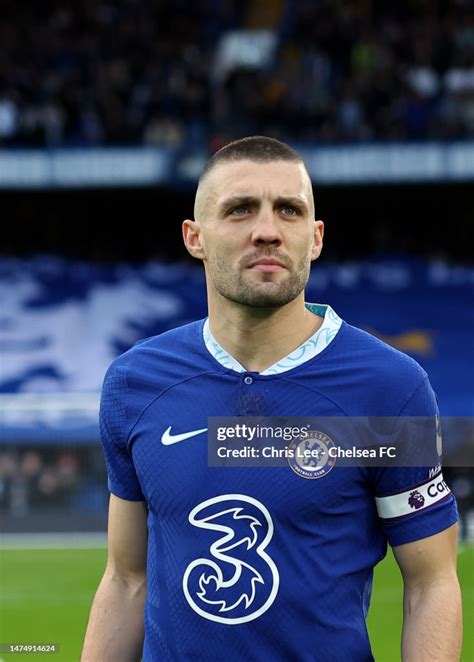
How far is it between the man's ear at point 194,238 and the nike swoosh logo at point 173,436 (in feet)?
1.37

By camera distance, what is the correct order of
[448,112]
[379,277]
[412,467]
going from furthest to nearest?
[379,277], [448,112], [412,467]

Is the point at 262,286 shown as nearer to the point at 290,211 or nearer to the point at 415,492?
the point at 290,211

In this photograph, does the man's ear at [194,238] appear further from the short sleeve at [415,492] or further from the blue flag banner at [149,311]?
the blue flag banner at [149,311]

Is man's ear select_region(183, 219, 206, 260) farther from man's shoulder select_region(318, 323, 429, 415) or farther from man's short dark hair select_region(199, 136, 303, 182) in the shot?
man's shoulder select_region(318, 323, 429, 415)

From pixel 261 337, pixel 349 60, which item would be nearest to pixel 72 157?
pixel 349 60

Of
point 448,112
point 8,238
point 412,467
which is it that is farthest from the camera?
point 8,238

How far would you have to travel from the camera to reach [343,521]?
292 cm

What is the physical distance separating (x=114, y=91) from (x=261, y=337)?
19.2m

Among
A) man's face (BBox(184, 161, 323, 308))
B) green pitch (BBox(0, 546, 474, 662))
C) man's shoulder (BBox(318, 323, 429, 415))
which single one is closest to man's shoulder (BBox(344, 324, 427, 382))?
man's shoulder (BBox(318, 323, 429, 415))

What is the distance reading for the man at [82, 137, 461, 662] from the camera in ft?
9.47

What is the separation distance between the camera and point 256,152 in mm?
3037

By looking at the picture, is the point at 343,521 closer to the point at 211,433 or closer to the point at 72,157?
the point at 211,433

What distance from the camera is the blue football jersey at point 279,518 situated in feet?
9.46

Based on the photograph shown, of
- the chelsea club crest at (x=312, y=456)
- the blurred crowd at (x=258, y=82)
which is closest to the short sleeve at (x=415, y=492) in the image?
the chelsea club crest at (x=312, y=456)
